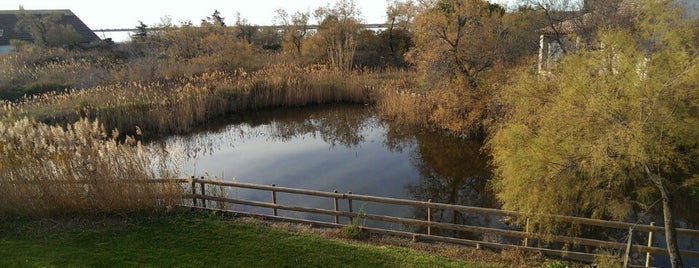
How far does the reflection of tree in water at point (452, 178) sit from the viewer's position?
10.4 m

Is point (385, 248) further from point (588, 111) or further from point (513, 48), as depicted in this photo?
point (513, 48)

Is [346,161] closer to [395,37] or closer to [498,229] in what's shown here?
[498,229]

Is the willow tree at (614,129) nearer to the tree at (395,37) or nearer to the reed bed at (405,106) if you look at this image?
the reed bed at (405,106)

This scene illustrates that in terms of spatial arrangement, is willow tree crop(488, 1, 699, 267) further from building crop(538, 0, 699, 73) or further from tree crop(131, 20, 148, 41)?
tree crop(131, 20, 148, 41)

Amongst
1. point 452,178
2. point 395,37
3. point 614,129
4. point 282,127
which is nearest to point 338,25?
point 395,37

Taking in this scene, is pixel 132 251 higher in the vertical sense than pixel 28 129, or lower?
lower

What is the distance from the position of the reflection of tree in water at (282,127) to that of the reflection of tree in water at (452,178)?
10.5 feet

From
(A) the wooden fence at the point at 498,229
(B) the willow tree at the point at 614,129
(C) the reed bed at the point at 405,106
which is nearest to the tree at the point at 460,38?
(C) the reed bed at the point at 405,106

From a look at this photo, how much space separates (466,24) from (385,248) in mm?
10948

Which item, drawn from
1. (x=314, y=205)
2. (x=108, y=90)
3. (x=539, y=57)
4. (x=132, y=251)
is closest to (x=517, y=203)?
(x=314, y=205)

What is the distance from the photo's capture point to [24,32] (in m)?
42.2

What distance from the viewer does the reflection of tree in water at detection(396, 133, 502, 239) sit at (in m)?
10.4

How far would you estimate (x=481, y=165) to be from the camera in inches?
555

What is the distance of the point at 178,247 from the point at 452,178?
28.2 ft
